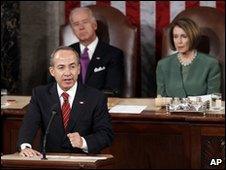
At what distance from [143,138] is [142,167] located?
0.19m

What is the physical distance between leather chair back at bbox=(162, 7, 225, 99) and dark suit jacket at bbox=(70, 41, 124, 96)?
17.6 inches

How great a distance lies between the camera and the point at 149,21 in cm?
599

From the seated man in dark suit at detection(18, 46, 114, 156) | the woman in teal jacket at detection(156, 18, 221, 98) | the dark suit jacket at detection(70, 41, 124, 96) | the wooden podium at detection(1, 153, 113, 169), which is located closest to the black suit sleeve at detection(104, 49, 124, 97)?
the dark suit jacket at detection(70, 41, 124, 96)

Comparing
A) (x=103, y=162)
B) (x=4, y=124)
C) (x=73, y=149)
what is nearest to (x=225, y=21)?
(x=4, y=124)

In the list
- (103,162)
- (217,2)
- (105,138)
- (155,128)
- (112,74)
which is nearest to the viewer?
(103,162)

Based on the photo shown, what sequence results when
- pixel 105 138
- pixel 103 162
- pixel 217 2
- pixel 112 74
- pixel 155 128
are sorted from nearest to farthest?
pixel 103 162 → pixel 105 138 → pixel 155 128 → pixel 112 74 → pixel 217 2

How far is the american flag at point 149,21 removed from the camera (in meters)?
5.96

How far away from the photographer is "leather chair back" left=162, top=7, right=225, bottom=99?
205 inches

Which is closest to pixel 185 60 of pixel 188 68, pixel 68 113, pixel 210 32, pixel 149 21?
pixel 188 68

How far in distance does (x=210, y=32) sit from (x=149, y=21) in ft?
2.91

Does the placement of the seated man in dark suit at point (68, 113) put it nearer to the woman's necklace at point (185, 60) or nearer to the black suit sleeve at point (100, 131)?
the black suit sleeve at point (100, 131)

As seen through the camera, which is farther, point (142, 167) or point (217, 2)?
point (217, 2)

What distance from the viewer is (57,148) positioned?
11.0ft

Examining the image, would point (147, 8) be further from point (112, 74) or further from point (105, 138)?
point (105, 138)
